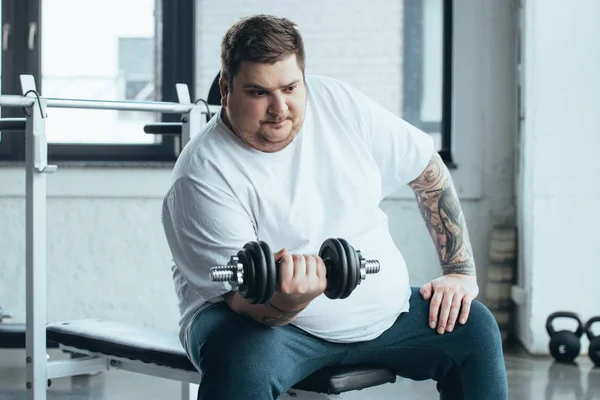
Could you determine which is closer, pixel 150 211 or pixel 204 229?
pixel 204 229

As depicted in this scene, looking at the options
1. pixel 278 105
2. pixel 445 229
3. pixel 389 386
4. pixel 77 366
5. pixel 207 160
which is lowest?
pixel 389 386

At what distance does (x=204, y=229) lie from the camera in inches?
61.6

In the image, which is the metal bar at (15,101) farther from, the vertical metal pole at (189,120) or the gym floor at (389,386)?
the gym floor at (389,386)

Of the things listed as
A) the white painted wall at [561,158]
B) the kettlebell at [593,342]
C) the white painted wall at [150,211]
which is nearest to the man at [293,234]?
the kettlebell at [593,342]

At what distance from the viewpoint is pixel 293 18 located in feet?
13.2

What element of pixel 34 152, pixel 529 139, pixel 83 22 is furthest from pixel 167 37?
pixel 34 152

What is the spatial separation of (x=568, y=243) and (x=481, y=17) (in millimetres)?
1058

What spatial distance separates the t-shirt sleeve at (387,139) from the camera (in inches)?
70.5

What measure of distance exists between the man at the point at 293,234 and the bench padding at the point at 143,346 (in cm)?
3

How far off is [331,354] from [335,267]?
1.01 feet

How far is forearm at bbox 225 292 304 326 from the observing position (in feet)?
4.90

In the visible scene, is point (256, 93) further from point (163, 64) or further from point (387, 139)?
point (163, 64)

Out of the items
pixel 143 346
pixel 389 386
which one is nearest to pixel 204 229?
pixel 143 346

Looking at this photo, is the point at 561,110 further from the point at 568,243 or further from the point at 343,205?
the point at 343,205
